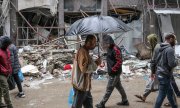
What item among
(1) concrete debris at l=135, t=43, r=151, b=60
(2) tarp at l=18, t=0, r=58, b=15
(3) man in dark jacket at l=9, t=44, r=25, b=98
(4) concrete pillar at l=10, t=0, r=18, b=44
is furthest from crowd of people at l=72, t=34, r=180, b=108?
(4) concrete pillar at l=10, t=0, r=18, b=44

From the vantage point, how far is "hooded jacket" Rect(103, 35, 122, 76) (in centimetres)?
781

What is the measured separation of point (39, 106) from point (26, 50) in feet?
25.7

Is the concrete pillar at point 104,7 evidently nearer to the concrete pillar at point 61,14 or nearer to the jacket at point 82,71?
the concrete pillar at point 61,14

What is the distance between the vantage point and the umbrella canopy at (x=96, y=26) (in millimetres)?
6562

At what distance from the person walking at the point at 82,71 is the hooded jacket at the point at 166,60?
1406 millimetres

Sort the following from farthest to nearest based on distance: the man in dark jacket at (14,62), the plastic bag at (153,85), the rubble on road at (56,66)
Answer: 1. the rubble on road at (56,66)
2. the man in dark jacket at (14,62)
3. the plastic bag at (153,85)

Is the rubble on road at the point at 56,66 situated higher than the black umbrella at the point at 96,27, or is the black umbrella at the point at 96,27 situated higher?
the black umbrella at the point at 96,27

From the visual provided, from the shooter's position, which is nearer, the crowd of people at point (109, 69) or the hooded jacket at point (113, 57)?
the crowd of people at point (109, 69)

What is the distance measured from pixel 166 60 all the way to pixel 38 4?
12.9 m

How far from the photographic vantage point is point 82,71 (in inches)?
244

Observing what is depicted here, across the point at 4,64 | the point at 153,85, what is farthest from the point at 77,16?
the point at 4,64

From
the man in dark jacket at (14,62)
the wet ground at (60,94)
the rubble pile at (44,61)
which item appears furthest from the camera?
the rubble pile at (44,61)

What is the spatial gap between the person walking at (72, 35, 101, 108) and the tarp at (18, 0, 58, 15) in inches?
498

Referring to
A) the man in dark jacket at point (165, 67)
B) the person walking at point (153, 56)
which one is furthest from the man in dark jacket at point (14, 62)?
the man in dark jacket at point (165, 67)
